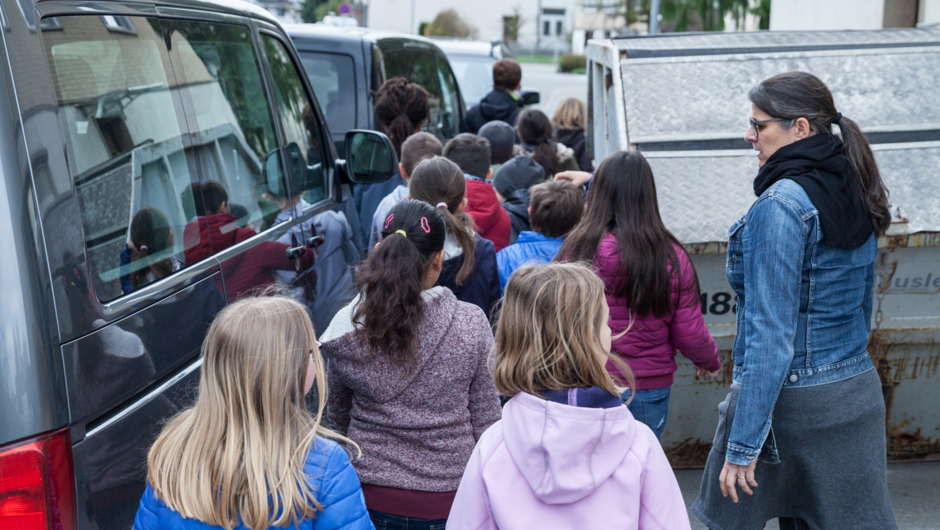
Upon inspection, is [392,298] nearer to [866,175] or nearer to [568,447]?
[568,447]

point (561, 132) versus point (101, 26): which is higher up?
point (101, 26)

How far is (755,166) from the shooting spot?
Answer: 386cm

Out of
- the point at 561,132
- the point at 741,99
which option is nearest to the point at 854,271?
the point at 741,99

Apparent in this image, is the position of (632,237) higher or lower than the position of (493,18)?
lower

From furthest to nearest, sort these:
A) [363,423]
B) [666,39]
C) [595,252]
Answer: [666,39] < [595,252] < [363,423]

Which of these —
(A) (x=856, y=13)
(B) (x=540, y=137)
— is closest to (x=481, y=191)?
(B) (x=540, y=137)

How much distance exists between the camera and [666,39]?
5.20 metres

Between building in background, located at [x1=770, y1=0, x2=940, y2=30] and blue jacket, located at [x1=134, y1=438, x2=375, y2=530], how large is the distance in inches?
313

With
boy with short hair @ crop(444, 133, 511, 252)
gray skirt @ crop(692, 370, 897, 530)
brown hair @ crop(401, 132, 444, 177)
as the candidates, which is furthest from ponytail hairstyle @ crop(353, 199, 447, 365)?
brown hair @ crop(401, 132, 444, 177)

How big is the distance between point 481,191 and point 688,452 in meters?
1.59

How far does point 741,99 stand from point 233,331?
3222 mm

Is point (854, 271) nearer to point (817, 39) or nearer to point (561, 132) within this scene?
point (817, 39)

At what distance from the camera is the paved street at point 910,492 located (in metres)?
3.74

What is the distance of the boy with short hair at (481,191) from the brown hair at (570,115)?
7.98ft
